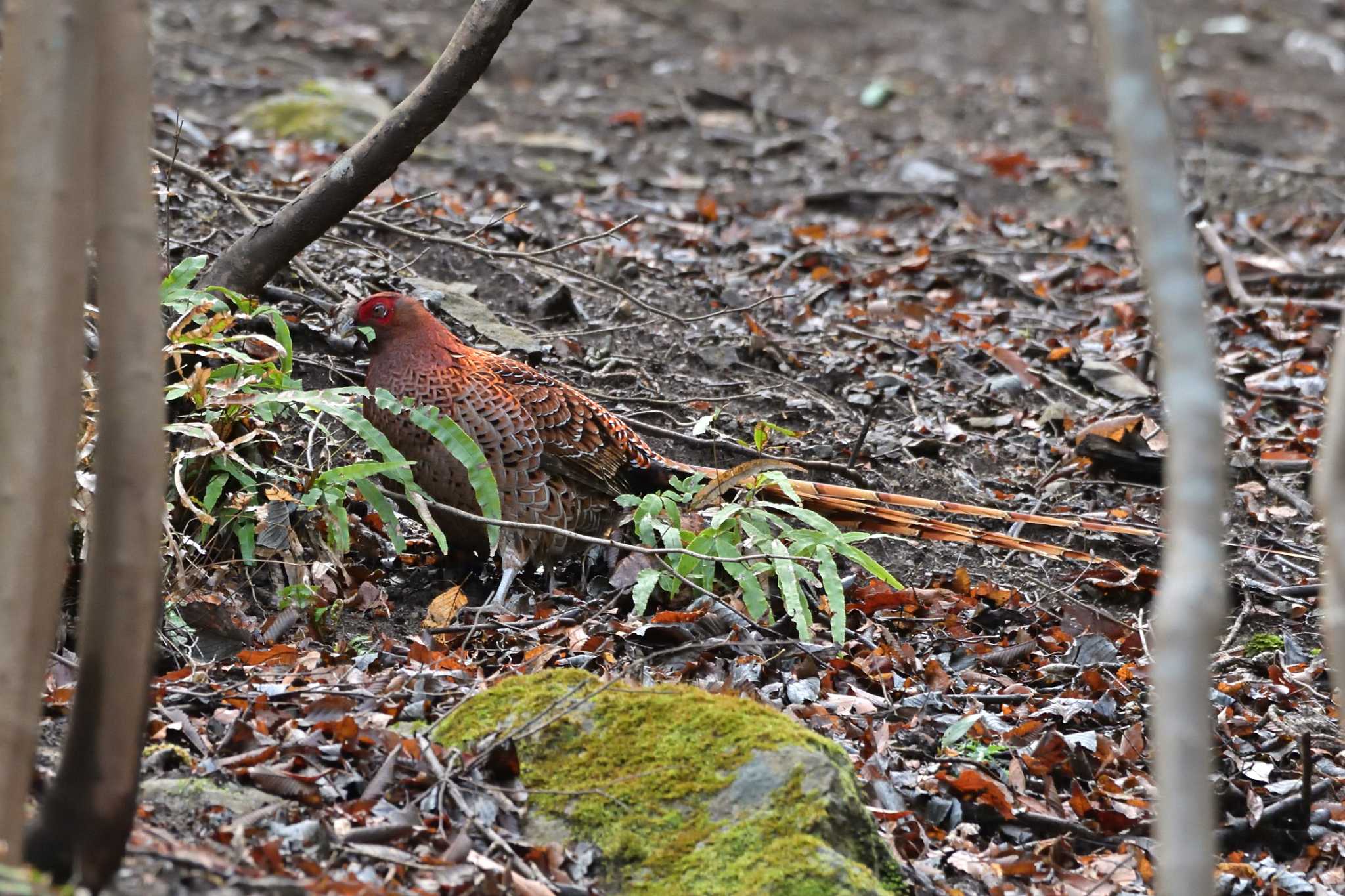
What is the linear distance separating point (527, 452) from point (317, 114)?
17.6 feet

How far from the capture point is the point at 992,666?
14.5 ft

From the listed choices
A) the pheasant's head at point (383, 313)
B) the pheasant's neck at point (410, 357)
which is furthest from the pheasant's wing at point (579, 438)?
the pheasant's head at point (383, 313)

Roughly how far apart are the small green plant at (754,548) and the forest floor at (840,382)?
0.52 ft

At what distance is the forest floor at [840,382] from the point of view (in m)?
3.40

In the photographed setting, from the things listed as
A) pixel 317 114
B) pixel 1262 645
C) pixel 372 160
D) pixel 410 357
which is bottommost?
pixel 1262 645

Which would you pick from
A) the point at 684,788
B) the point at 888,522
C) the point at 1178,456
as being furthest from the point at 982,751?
the point at 1178,456

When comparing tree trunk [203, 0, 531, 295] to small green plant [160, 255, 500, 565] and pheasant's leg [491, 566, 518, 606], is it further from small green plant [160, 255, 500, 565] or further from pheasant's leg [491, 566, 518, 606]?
pheasant's leg [491, 566, 518, 606]

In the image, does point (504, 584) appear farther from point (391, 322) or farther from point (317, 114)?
point (317, 114)

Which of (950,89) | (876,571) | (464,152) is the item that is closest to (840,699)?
(876,571)

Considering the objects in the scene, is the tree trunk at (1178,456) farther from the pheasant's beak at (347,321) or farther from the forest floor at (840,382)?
the pheasant's beak at (347,321)

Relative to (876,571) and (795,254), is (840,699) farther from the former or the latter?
(795,254)

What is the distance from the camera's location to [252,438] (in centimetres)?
395

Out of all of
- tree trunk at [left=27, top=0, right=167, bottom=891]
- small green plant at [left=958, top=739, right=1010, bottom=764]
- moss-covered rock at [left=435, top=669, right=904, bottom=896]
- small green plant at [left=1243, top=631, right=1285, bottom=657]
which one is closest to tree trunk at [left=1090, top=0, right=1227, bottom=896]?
moss-covered rock at [left=435, top=669, right=904, bottom=896]

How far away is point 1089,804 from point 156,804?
2.41 meters
